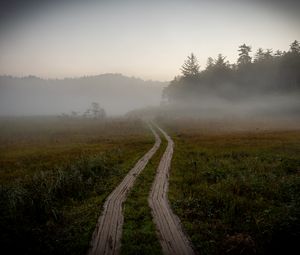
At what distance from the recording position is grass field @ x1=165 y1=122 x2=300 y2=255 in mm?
8258

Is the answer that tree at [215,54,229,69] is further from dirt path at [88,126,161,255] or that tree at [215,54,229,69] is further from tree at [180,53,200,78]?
dirt path at [88,126,161,255]

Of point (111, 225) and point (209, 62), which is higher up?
point (209, 62)

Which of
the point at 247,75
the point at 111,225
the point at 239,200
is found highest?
the point at 247,75

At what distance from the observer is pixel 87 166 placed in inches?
744

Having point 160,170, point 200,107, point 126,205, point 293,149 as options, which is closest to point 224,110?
point 200,107

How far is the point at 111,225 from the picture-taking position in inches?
416

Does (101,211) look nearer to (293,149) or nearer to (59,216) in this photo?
(59,216)

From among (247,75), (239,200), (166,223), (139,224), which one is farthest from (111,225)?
(247,75)

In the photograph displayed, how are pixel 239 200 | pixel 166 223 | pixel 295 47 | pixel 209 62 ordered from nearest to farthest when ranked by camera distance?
pixel 166 223 < pixel 239 200 < pixel 295 47 < pixel 209 62

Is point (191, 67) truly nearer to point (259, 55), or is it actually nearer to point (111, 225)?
point (259, 55)

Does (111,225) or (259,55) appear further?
(259,55)

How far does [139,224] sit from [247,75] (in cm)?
7820

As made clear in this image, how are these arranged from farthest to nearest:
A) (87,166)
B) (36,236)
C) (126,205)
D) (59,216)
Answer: (87,166) < (126,205) < (59,216) < (36,236)

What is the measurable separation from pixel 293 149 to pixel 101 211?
70.6 feet
